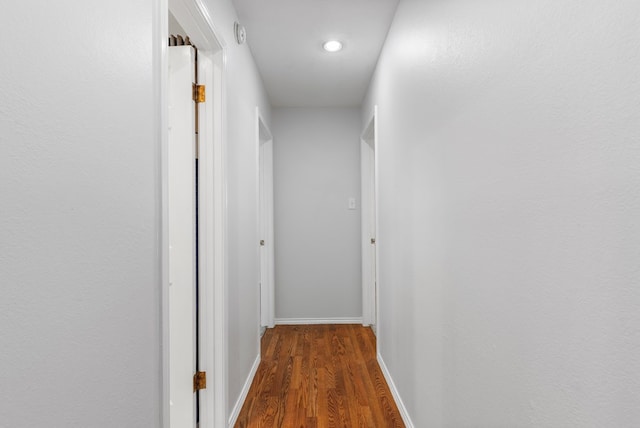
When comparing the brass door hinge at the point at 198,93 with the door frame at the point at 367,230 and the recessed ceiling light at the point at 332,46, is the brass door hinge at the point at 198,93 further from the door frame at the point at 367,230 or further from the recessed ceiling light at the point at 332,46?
the door frame at the point at 367,230

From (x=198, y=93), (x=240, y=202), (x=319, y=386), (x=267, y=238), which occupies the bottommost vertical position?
(x=319, y=386)

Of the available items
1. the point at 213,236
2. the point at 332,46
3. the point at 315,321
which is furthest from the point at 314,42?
the point at 315,321

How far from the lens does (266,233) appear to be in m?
4.05

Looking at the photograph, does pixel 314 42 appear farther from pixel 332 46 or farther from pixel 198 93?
pixel 198 93

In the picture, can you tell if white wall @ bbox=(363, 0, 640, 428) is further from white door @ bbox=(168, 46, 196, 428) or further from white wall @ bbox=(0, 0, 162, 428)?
white door @ bbox=(168, 46, 196, 428)

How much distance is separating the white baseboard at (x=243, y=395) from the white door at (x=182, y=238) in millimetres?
276

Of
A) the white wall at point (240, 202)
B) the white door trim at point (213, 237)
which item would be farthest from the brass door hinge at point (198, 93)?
the white wall at point (240, 202)

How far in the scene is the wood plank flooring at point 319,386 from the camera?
2205 millimetres

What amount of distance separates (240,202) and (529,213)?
5.91 feet

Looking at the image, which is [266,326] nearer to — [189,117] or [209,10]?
[189,117]

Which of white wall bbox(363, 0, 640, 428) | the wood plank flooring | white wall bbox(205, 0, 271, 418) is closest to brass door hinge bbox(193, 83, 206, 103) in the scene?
white wall bbox(205, 0, 271, 418)

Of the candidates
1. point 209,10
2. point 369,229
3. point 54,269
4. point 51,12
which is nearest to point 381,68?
point 209,10

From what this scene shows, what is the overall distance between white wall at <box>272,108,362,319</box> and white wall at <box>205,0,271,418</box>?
→ 46.2 inches

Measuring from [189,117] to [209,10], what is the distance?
1.64 ft
